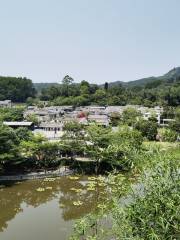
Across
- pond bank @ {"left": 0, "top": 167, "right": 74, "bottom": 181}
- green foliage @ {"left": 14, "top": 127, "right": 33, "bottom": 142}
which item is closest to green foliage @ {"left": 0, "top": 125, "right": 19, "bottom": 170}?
pond bank @ {"left": 0, "top": 167, "right": 74, "bottom": 181}

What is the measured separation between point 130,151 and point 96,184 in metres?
17.9

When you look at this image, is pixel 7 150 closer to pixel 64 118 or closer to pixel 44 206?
pixel 44 206

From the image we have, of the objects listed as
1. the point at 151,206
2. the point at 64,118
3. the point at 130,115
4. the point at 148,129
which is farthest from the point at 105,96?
the point at 151,206

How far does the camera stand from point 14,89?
10562 centimetres

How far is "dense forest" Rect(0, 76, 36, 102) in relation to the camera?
105875mm

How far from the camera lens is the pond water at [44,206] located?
17.9 metres

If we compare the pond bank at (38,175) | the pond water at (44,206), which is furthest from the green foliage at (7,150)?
the pond water at (44,206)

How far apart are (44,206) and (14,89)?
86669 mm

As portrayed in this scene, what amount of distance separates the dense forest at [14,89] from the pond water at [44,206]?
81.9m

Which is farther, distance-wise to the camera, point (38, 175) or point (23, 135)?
point (23, 135)

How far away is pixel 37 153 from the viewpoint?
29047mm

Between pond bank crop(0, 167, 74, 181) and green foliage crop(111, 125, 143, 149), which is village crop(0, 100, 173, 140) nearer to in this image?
green foliage crop(111, 125, 143, 149)

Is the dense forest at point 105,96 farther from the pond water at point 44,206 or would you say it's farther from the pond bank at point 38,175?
the pond water at point 44,206

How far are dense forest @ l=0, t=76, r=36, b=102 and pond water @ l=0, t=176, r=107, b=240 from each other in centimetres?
8192
